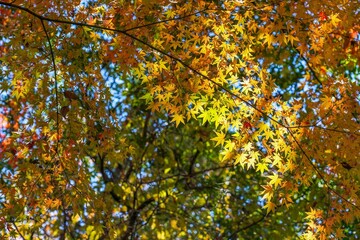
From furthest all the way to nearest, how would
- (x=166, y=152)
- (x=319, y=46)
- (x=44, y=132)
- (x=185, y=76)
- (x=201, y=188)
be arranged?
(x=166, y=152) < (x=201, y=188) < (x=319, y=46) < (x=44, y=132) < (x=185, y=76)

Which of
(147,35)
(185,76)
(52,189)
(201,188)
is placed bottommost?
(52,189)

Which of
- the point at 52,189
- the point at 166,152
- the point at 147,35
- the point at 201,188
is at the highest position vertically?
the point at 166,152

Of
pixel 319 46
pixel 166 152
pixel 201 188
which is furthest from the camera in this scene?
pixel 166 152

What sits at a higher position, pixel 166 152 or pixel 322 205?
pixel 166 152

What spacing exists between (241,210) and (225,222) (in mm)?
239

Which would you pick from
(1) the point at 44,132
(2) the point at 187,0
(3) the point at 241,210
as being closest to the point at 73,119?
(1) the point at 44,132

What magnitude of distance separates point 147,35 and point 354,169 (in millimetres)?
1506

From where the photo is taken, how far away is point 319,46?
3.75 metres

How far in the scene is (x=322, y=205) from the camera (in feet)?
14.8

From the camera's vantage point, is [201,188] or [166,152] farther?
[166,152]

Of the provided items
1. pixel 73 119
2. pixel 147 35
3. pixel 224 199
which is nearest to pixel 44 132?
pixel 73 119

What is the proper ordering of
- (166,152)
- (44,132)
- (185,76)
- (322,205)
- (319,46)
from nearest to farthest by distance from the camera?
(185,76)
(44,132)
(319,46)
(322,205)
(166,152)

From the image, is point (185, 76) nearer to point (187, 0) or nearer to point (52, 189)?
point (187, 0)

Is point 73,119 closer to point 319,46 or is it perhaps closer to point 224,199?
point 319,46
